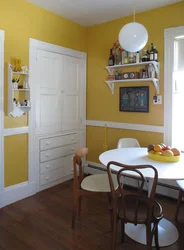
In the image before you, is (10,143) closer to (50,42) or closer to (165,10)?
(50,42)

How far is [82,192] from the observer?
227 centimetres

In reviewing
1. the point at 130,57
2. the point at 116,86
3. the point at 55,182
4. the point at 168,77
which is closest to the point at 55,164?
the point at 55,182

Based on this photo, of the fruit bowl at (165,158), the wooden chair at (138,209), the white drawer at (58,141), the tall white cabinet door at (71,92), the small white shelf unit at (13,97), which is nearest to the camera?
the wooden chair at (138,209)

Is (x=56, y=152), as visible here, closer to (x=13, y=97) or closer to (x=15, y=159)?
(x=15, y=159)

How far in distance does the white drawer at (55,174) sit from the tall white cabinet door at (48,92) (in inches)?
24.1

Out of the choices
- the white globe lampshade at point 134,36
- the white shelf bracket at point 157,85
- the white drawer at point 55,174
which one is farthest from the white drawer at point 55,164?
the white globe lampshade at point 134,36

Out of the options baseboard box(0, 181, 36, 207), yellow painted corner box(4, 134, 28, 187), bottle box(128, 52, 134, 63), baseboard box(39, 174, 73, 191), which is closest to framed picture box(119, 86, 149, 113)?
bottle box(128, 52, 134, 63)

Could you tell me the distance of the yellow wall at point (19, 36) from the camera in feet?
8.93

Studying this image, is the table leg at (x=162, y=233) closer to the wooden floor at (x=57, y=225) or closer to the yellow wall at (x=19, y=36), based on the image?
the wooden floor at (x=57, y=225)

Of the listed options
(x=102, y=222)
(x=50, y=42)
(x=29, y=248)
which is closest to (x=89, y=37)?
(x=50, y=42)

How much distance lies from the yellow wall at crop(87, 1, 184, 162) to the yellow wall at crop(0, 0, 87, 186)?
0.80 meters

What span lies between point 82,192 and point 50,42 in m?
2.15

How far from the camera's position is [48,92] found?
326 centimetres

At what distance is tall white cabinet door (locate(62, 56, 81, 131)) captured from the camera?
3549 mm
